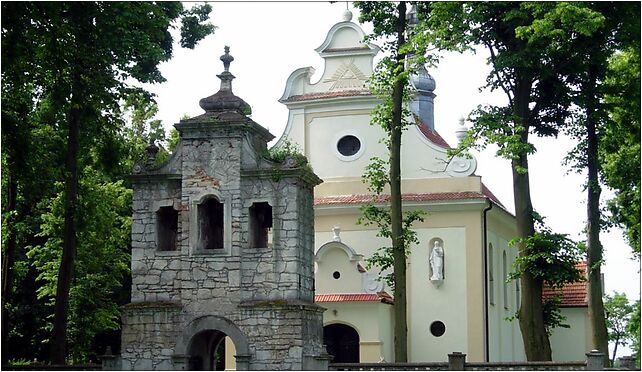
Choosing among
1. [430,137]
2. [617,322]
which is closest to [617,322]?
[617,322]

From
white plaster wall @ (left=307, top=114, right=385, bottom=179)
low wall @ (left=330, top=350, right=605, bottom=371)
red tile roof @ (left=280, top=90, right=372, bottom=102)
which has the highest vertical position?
red tile roof @ (left=280, top=90, right=372, bottom=102)

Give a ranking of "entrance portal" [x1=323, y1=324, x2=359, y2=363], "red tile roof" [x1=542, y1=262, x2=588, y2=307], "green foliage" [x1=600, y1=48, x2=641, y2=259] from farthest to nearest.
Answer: "red tile roof" [x1=542, y1=262, x2=588, y2=307] → "entrance portal" [x1=323, y1=324, x2=359, y2=363] → "green foliage" [x1=600, y1=48, x2=641, y2=259]

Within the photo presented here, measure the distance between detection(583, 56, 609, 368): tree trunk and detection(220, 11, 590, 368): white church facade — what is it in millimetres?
8126

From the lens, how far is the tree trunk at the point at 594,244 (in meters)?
26.3

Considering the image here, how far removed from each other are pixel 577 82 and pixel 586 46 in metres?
1.29

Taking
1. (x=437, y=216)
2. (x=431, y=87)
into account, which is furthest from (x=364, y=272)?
(x=431, y=87)

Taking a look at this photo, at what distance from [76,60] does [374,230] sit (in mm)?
14972

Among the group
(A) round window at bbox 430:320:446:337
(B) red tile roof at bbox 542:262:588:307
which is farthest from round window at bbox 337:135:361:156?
(B) red tile roof at bbox 542:262:588:307

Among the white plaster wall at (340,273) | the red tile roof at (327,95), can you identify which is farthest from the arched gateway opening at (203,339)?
the red tile roof at (327,95)

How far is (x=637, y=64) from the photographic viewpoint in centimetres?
2706

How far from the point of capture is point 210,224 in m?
23.2

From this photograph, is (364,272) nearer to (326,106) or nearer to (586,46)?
(326,106)

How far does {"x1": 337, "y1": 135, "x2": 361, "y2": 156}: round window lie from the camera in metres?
36.7

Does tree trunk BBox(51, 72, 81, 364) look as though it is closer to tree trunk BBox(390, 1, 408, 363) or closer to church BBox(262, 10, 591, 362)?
tree trunk BBox(390, 1, 408, 363)
